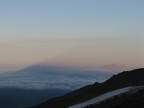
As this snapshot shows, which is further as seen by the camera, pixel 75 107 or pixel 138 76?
pixel 138 76

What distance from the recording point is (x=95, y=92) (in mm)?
59781

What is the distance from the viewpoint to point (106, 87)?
6000cm

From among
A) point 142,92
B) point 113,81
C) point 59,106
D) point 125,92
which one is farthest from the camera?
point 113,81

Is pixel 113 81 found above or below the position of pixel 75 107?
above

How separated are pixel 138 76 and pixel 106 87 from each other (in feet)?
14.6

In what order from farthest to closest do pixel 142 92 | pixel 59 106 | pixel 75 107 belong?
pixel 59 106
pixel 75 107
pixel 142 92

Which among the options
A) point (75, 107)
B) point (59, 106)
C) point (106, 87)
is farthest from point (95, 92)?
point (75, 107)

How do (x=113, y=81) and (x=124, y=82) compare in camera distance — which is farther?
(x=113, y=81)

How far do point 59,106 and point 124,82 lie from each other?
9078mm

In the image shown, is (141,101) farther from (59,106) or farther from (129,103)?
(59,106)

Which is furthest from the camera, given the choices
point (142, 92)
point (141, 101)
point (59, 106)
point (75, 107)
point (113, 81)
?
point (113, 81)

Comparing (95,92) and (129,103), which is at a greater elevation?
(95,92)

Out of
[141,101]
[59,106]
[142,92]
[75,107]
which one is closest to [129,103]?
[141,101]

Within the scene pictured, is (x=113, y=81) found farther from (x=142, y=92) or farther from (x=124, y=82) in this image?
(x=142, y=92)
